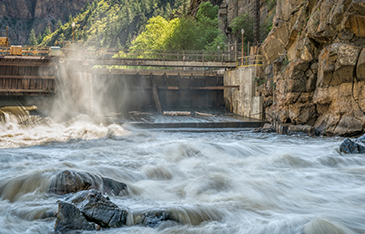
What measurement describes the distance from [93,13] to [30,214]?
171m

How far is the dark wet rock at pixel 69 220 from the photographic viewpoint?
465 cm

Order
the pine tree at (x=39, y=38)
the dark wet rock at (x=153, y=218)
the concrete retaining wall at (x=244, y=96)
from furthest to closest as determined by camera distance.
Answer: the pine tree at (x=39, y=38)
the concrete retaining wall at (x=244, y=96)
the dark wet rock at (x=153, y=218)

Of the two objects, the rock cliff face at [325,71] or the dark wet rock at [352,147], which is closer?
the dark wet rock at [352,147]

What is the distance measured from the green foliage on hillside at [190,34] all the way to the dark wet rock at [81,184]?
3234cm

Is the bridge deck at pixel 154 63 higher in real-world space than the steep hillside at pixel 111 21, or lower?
lower

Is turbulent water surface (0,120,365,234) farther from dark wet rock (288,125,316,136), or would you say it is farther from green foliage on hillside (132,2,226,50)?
green foliage on hillside (132,2,226,50)

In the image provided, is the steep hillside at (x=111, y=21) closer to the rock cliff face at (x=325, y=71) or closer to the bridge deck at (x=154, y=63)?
the bridge deck at (x=154, y=63)

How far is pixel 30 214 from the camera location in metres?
5.45

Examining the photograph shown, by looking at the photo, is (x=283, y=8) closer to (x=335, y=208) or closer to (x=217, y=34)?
(x=335, y=208)

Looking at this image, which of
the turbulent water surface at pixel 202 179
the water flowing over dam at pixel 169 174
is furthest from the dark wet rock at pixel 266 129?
the turbulent water surface at pixel 202 179

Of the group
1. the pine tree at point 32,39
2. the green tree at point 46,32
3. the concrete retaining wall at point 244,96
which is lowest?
the concrete retaining wall at point 244,96

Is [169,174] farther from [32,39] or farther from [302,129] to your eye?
[32,39]

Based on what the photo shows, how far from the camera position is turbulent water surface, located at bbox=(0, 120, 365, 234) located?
5434mm

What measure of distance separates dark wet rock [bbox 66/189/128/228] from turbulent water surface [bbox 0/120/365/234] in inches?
6.3
